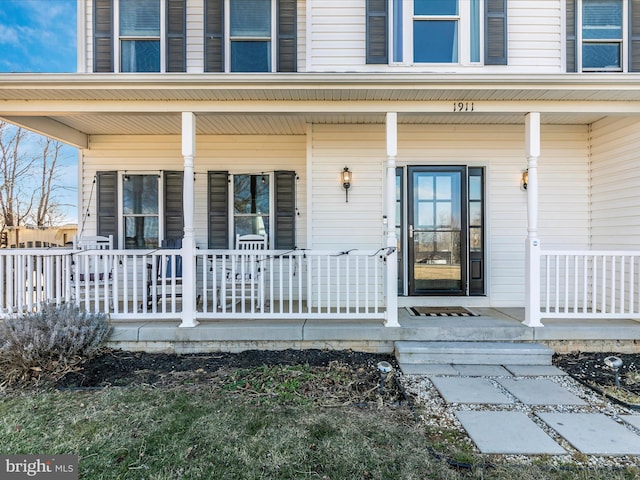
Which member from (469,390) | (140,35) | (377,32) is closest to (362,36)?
(377,32)

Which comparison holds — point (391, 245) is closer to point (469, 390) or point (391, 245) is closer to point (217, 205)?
point (469, 390)

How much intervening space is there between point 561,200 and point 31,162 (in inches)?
653

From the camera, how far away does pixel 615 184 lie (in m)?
4.83

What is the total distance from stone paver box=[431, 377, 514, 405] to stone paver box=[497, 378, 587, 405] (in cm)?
14

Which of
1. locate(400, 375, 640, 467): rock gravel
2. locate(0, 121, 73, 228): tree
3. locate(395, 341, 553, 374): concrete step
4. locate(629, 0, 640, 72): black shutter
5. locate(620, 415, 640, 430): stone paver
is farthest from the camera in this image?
locate(0, 121, 73, 228): tree

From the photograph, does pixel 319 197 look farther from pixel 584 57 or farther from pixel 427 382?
pixel 584 57

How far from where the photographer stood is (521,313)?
15.7ft

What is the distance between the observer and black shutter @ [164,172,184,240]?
5812 millimetres

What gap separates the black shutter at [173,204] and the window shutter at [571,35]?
5964 mm

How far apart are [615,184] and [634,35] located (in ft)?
7.12

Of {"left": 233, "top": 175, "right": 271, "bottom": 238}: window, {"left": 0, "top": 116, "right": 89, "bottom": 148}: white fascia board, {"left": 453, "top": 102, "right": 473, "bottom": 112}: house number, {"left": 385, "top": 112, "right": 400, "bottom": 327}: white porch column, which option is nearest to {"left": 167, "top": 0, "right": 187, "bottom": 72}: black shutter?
{"left": 0, "top": 116, "right": 89, "bottom": 148}: white fascia board

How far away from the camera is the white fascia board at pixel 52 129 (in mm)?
4500

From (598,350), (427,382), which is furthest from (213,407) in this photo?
(598,350)

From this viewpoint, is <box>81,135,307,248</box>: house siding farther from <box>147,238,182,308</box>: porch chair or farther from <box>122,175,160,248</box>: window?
<box>147,238,182,308</box>: porch chair
